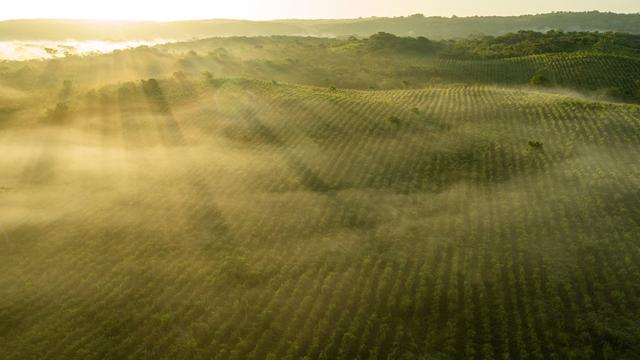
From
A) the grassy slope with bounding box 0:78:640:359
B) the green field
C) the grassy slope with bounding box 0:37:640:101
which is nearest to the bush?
the grassy slope with bounding box 0:37:640:101

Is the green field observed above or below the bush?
below

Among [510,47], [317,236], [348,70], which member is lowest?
[317,236]

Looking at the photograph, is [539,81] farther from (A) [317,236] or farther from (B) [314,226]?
(A) [317,236]

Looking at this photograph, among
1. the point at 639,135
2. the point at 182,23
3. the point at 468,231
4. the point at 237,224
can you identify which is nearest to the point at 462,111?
the point at 639,135

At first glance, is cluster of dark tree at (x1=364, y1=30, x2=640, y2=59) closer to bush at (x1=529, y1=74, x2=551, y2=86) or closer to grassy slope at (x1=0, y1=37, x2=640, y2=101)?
grassy slope at (x1=0, y1=37, x2=640, y2=101)

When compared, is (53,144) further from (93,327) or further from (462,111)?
(462,111)

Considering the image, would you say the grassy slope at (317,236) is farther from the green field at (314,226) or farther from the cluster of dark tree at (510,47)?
the cluster of dark tree at (510,47)

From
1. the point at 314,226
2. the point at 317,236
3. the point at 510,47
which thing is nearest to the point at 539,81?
the point at 510,47
